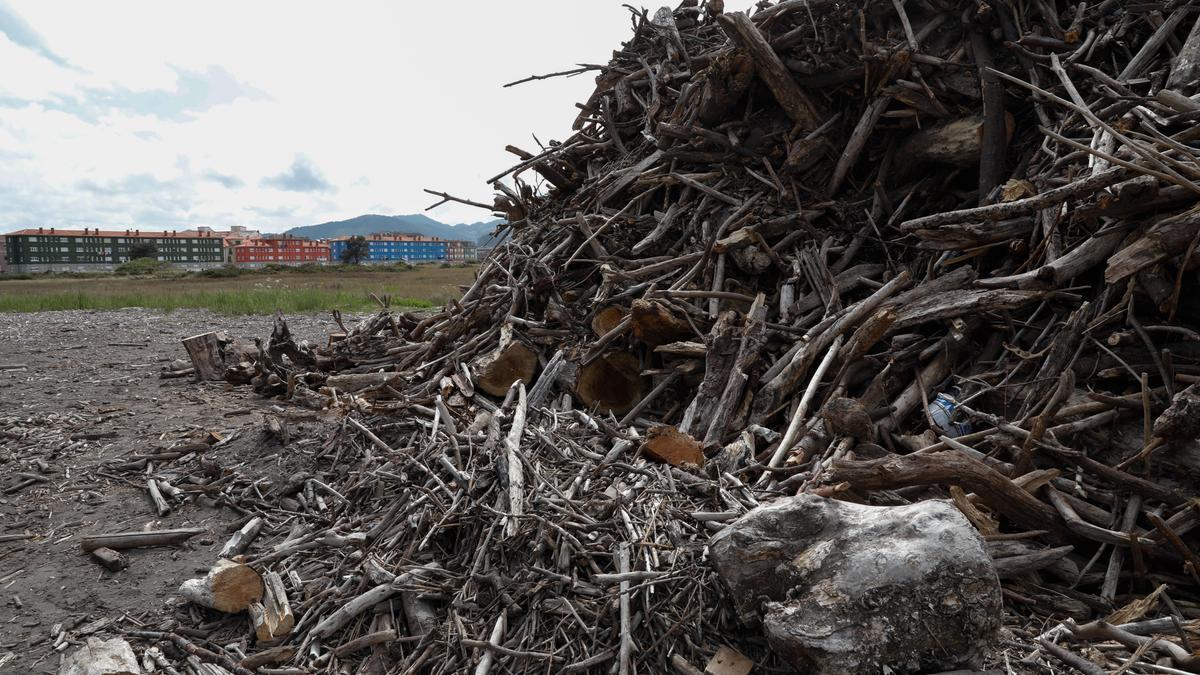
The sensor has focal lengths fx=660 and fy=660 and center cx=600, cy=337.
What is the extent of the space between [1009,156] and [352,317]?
1279cm

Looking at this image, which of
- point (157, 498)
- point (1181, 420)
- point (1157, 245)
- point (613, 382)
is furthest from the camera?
point (613, 382)

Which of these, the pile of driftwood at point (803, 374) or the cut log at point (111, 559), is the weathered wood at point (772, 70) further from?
the cut log at point (111, 559)

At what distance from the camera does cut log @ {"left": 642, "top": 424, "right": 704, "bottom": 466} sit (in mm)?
3744

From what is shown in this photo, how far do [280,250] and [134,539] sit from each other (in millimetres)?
102324

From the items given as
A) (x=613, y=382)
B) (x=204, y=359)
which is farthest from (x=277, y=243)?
(x=613, y=382)

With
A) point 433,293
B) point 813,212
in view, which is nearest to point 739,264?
point 813,212

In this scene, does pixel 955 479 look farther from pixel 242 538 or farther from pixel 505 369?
pixel 242 538

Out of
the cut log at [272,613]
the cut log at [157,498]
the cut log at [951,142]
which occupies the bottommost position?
the cut log at [272,613]

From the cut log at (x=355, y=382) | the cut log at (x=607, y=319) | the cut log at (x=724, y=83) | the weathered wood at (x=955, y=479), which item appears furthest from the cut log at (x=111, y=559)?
Answer: the cut log at (x=724, y=83)

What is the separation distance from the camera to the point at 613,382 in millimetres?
5262

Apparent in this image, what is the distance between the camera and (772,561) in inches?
101

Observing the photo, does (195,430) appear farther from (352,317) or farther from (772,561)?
(352,317)

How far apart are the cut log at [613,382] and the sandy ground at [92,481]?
2144 mm

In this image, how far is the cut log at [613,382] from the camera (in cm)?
514
